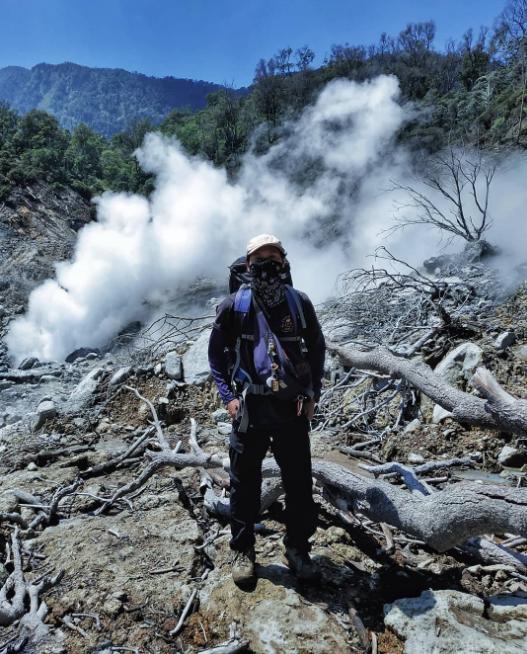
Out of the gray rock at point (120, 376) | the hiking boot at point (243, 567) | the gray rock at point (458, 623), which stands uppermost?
the gray rock at point (120, 376)

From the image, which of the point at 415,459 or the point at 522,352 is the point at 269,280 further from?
the point at 522,352

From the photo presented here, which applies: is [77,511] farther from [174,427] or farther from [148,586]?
[174,427]

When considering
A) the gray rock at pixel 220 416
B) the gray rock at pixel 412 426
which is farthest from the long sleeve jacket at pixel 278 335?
the gray rock at pixel 220 416

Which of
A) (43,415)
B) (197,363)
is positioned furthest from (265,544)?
(43,415)

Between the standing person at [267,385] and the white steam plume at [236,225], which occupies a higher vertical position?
the white steam plume at [236,225]

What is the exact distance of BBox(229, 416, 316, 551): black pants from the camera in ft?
6.68

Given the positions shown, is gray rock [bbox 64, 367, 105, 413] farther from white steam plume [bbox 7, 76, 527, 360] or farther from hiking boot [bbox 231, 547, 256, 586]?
white steam plume [bbox 7, 76, 527, 360]

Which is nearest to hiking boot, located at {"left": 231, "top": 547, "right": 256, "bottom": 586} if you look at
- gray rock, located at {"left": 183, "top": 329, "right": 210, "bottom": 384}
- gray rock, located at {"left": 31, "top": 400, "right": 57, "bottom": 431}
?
gray rock, located at {"left": 183, "top": 329, "right": 210, "bottom": 384}

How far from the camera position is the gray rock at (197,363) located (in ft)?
17.9

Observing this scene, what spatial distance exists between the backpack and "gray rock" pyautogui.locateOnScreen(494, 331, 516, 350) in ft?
8.61

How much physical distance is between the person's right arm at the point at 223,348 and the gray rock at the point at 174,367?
358 centimetres

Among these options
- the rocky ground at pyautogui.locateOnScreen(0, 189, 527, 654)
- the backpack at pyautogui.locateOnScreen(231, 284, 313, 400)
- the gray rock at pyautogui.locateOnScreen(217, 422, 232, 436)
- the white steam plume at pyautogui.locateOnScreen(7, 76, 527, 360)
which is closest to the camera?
the rocky ground at pyautogui.locateOnScreen(0, 189, 527, 654)

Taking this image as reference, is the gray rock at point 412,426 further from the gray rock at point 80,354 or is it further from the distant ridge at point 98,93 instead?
the distant ridge at point 98,93

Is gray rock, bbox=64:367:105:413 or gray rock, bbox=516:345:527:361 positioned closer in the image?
gray rock, bbox=516:345:527:361
